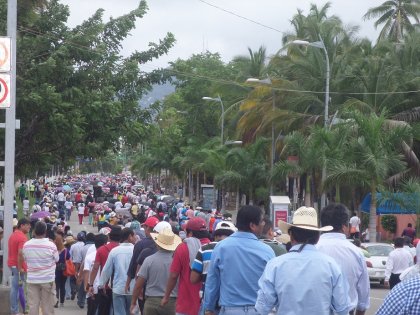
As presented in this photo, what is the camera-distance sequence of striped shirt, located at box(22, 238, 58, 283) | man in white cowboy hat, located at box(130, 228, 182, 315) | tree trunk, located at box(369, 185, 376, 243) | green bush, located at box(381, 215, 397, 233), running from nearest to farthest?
1. man in white cowboy hat, located at box(130, 228, 182, 315)
2. striped shirt, located at box(22, 238, 58, 283)
3. tree trunk, located at box(369, 185, 376, 243)
4. green bush, located at box(381, 215, 397, 233)

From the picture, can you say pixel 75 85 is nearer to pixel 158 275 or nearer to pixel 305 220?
pixel 158 275

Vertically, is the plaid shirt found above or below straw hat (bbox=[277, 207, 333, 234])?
below

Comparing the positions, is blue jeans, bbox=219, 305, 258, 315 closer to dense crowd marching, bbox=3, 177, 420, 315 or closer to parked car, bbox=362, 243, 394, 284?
dense crowd marching, bbox=3, 177, 420, 315

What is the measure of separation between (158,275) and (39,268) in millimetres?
3283

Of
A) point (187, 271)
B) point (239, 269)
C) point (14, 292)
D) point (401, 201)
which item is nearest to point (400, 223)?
point (401, 201)

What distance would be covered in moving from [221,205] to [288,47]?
693 inches

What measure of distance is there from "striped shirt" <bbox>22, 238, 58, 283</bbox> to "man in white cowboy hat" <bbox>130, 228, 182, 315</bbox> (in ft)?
9.40

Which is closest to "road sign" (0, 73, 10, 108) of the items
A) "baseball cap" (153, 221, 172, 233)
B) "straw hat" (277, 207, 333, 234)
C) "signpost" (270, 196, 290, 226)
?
"baseball cap" (153, 221, 172, 233)

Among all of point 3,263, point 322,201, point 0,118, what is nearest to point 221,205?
point 322,201

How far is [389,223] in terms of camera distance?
40781 mm

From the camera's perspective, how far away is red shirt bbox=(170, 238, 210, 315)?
9.62 metres

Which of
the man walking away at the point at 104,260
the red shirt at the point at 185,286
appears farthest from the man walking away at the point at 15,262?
the red shirt at the point at 185,286

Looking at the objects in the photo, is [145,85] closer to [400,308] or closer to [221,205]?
[400,308]

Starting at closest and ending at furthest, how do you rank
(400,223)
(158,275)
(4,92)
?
(158,275) < (4,92) < (400,223)
